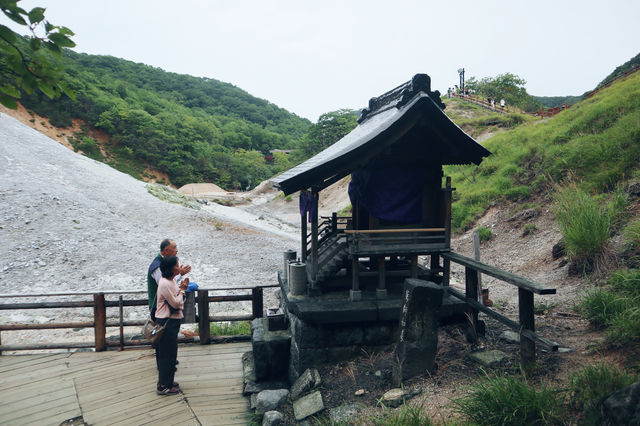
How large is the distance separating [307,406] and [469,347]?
2.60 meters

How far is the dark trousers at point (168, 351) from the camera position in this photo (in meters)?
5.03

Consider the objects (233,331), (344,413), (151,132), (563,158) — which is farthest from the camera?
(151,132)

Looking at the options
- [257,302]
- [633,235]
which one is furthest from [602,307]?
[257,302]

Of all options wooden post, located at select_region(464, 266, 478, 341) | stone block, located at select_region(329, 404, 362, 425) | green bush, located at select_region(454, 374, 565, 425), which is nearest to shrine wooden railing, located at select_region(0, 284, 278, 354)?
stone block, located at select_region(329, 404, 362, 425)

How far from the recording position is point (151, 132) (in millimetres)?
53656

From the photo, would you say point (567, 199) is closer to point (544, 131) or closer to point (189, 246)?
point (544, 131)

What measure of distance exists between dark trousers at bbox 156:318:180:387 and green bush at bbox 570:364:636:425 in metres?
4.80

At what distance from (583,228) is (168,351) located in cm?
857

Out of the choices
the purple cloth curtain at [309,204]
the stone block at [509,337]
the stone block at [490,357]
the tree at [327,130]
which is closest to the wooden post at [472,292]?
the stone block at [509,337]

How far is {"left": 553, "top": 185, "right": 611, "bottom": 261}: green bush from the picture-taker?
7.39 meters

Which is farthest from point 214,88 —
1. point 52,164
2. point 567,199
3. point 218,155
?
point 567,199

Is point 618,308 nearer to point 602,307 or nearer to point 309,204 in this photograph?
point 602,307

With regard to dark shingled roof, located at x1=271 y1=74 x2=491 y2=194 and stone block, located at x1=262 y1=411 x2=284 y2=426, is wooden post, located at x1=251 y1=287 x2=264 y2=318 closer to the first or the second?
dark shingled roof, located at x1=271 y1=74 x2=491 y2=194

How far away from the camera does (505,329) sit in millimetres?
6027
